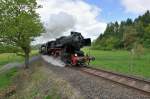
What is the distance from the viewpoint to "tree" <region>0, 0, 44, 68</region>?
38156 mm

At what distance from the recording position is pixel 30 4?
40750 mm

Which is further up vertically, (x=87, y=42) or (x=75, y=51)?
(x=87, y=42)

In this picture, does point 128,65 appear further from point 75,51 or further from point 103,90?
point 103,90

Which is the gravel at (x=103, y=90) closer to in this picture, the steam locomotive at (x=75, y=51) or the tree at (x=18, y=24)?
the steam locomotive at (x=75, y=51)

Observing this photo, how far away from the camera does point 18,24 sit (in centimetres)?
3866

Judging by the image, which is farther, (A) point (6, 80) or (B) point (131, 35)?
(B) point (131, 35)

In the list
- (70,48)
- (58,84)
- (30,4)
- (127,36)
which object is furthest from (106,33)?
(58,84)

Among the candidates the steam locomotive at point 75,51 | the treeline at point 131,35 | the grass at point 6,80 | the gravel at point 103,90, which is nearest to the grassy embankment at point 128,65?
the steam locomotive at point 75,51

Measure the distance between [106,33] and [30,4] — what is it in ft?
450

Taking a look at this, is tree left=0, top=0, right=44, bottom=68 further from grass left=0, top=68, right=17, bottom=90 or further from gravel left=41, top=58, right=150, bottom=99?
gravel left=41, top=58, right=150, bottom=99

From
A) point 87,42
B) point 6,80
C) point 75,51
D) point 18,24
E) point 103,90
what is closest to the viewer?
point 103,90

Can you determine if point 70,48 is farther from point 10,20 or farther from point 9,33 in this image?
point 10,20

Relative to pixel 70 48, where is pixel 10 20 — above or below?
above

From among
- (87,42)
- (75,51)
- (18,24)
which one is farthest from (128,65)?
(18,24)
